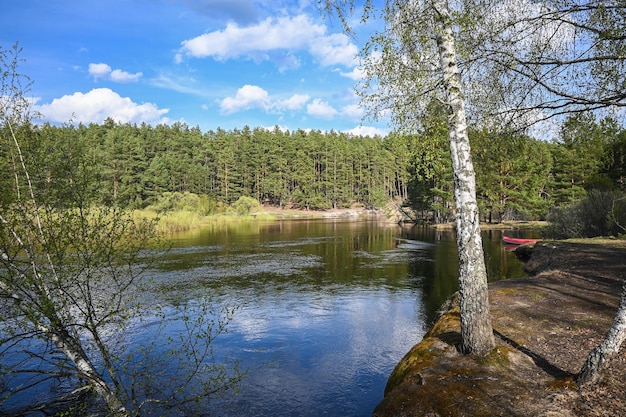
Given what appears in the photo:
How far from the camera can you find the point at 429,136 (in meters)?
7.88

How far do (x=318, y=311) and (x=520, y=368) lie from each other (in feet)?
30.9

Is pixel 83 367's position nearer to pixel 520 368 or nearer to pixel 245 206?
pixel 520 368

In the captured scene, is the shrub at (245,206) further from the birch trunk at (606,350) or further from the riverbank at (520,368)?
the birch trunk at (606,350)

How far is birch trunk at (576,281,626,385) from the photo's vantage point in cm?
508

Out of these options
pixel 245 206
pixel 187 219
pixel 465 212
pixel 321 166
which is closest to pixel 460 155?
pixel 465 212

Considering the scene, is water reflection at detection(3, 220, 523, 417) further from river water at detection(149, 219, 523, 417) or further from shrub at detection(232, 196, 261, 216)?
shrub at detection(232, 196, 261, 216)

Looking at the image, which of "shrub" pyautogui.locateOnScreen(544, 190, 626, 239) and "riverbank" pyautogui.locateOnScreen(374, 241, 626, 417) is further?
"shrub" pyautogui.locateOnScreen(544, 190, 626, 239)

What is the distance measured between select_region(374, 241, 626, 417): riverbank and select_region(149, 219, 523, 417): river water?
6.94 feet

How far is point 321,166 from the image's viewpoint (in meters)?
105

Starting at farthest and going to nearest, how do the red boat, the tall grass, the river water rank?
the tall grass → the red boat → the river water

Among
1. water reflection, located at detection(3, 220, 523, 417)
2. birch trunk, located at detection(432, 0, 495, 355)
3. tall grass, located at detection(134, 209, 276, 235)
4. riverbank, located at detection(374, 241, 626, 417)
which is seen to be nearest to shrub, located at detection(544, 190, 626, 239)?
water reflection, located at detection(3, 220, 523, 417)

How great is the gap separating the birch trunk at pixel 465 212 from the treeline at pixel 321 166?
642mm

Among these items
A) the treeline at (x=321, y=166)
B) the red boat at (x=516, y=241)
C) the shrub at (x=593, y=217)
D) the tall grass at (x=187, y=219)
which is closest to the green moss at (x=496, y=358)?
the treeline at (x=321, y=166)

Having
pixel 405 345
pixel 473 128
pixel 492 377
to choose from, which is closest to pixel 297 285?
Result: pixel 405 345
